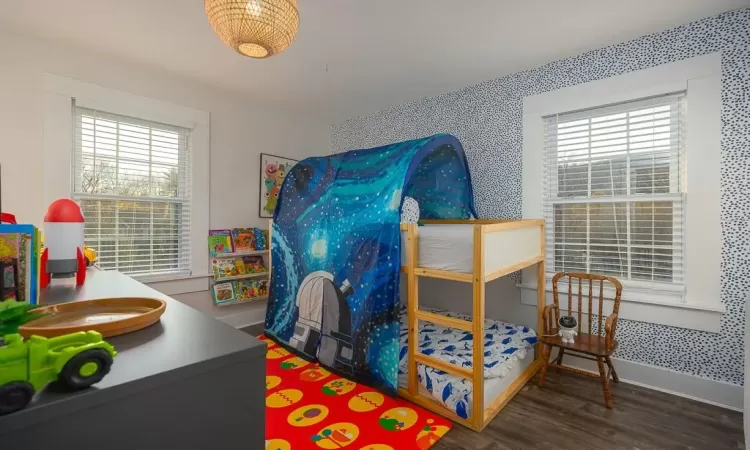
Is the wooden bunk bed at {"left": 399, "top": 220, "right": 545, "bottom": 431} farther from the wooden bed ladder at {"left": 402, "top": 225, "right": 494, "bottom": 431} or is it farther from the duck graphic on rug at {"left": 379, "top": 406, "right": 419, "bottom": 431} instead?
the duck graphic on rug at {"left": 379, "top": 406, "right": 419, "bottom": 431}

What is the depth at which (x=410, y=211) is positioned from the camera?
317 centimetres

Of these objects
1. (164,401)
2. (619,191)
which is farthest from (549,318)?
(164,401)

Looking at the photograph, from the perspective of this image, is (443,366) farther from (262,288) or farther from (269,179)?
(269,179)

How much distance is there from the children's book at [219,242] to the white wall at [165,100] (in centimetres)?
10

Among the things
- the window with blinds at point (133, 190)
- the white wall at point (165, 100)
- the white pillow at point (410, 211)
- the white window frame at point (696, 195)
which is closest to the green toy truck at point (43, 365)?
the white pillow at point (410, 211)

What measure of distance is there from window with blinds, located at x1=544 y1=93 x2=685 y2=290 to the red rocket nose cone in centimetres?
313

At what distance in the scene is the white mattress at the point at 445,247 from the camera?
205cm

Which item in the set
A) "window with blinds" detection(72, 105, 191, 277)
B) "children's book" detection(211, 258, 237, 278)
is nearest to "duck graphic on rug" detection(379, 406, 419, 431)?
"children's book" detection(211, 258, 237, 278)

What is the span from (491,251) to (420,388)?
1.02m

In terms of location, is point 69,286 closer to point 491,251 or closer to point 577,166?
point 491,251

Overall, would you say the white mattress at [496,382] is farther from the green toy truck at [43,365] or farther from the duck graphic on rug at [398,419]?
the green toy truck at [43,365]

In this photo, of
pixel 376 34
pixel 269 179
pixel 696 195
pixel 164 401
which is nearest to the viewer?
pixel 164 401

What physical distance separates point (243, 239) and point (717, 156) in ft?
13.2

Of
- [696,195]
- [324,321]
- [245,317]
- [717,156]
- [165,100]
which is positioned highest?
[165,100]
